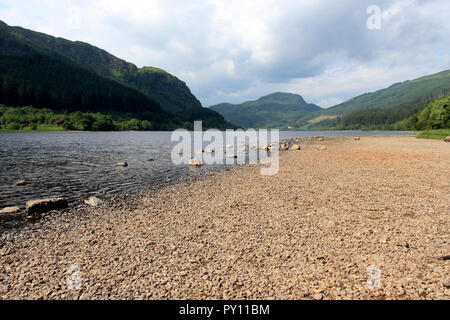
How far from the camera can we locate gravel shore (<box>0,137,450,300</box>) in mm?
6316

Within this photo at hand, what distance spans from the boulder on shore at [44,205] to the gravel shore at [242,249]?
39.8 inches

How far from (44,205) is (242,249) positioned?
470 inches

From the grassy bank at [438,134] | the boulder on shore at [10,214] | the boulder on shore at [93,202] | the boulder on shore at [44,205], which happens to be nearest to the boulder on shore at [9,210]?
the boulder on shore at [10,214]

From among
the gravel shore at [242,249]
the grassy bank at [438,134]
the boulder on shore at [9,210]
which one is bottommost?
the gravel shore at [242,249]

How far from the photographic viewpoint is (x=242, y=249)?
8.51 meters

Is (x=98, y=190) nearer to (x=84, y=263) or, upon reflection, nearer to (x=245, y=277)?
(x=84, y=263)

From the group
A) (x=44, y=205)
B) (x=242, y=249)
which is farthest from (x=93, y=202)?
(x=242, y=249)

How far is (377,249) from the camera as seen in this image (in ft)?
26.6

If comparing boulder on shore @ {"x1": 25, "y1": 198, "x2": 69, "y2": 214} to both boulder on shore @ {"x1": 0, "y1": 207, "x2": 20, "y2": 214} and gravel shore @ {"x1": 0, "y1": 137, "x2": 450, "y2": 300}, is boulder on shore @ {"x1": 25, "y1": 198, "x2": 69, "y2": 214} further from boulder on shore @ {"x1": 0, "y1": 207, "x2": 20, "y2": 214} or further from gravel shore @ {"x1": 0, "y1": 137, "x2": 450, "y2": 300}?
gravel shore @ {"x1": 0, "y1": 137, "x2": 450, "y2": 300}

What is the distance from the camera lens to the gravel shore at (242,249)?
6316mm

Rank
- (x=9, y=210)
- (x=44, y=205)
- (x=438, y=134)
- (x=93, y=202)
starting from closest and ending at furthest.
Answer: (x=9, y=210), (x=44, y=205), (x=93, y=202), (x=438, y=134)

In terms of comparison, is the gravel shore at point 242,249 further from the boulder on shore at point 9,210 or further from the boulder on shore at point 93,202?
the boulder on shore at point 9,210

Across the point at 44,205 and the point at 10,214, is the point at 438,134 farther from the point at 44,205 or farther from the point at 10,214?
the point at 10,214
